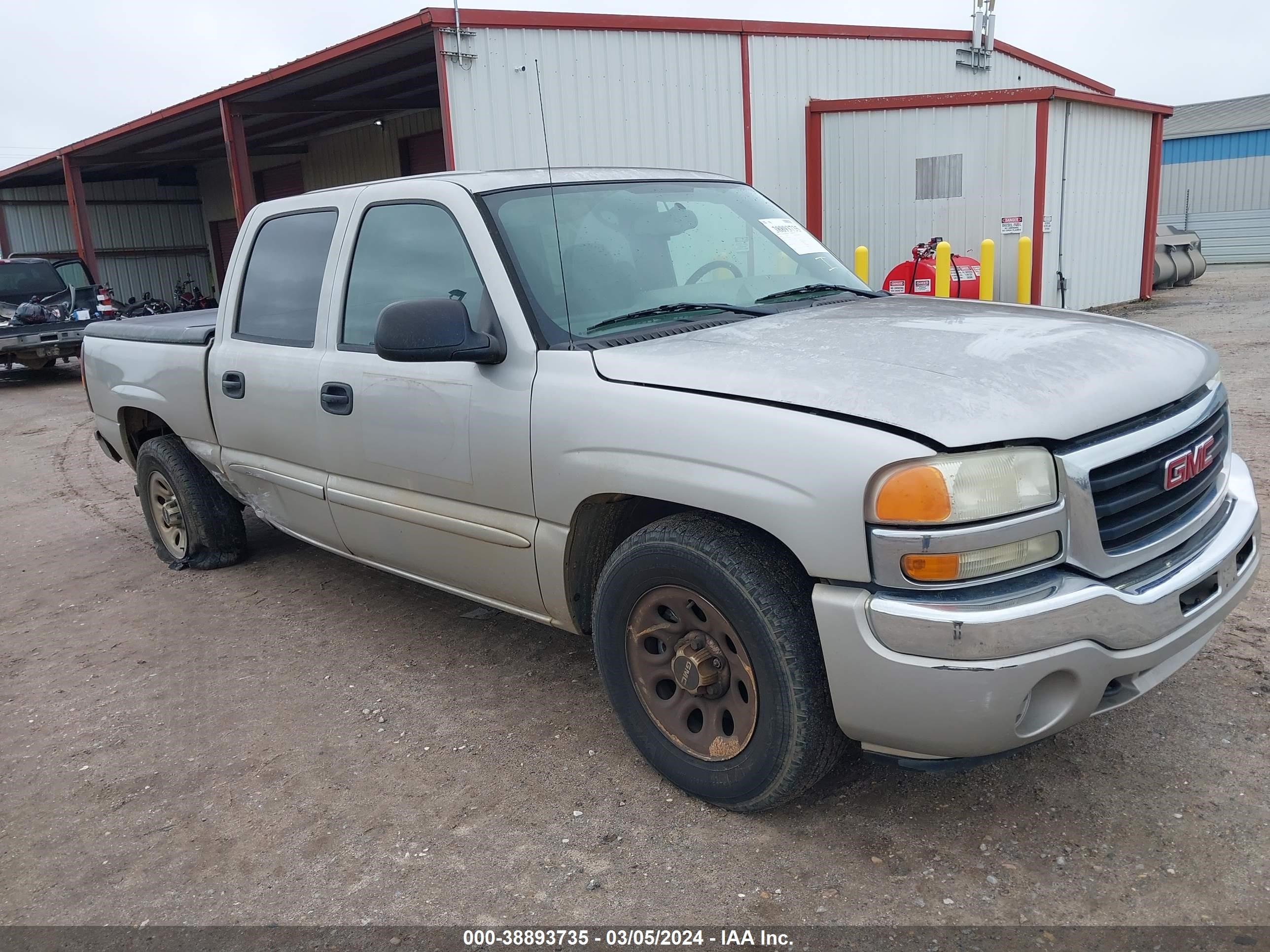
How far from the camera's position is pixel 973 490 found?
7.47 ft

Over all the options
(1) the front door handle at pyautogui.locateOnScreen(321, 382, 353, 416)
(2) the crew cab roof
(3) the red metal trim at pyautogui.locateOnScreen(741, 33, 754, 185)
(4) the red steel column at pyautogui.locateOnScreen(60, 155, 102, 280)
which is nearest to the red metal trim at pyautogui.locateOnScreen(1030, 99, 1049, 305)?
(3) the red metal trim at pyautogui.locateOnScreen(741, 33, 754, 185)

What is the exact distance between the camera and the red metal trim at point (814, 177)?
47.3ft

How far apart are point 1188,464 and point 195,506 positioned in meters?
4.53

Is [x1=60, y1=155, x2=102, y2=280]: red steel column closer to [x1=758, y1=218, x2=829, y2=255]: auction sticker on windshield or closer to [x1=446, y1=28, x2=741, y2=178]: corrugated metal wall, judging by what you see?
[x1=446, y1=28, x2=741, y2=178]: corrugated metal wall

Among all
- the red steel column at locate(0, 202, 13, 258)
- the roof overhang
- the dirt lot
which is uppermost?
the roof overhang

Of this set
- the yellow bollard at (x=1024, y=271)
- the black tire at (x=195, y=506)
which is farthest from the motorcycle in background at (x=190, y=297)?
the black tire at (x=195, y=506)

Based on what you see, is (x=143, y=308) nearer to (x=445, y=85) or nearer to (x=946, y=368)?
(x=445, y=85)

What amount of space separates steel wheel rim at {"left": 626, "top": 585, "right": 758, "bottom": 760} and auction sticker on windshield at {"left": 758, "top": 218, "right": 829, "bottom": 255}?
1725mm

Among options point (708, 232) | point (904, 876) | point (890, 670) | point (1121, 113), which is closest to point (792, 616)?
point (890, 670)

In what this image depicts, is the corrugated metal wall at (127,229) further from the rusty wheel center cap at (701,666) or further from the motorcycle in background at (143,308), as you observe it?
the rusty wheel center cap at (701,666)

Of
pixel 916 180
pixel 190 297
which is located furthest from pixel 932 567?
pixel 190 297

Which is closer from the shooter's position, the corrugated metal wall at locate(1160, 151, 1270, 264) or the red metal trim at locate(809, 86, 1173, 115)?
the red metal trim at locate(809, 86, 1173, 115)

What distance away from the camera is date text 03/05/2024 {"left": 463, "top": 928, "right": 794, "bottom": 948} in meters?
2.39

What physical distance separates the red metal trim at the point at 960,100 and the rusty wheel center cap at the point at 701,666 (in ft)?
40.3
